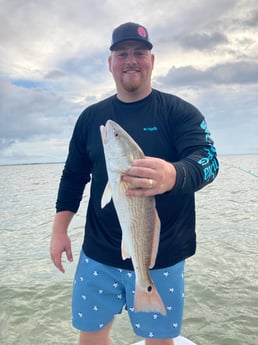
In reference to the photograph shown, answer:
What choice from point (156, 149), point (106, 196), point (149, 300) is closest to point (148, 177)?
point (106, 196)

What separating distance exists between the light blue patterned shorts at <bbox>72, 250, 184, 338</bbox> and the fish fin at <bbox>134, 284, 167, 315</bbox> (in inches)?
15.4

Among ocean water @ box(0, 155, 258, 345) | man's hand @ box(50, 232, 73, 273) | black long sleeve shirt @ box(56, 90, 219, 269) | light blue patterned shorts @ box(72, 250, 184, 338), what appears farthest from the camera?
ocean water @ box(0, 155, 258, 345)

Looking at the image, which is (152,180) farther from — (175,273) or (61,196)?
(61,196)

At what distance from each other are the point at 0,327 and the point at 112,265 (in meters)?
3.80

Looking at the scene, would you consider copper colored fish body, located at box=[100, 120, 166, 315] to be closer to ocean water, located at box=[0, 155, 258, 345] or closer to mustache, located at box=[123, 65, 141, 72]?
mustache, located at box=[123, 65, 141, 72]

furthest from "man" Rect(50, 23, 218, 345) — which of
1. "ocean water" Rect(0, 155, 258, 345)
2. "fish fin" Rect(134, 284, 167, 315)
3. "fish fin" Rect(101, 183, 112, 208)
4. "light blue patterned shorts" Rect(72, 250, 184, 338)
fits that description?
"ocean water" Rect(0, 155, 258, 345)

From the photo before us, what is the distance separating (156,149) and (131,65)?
2.57 ft

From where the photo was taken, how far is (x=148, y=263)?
8.22 ft

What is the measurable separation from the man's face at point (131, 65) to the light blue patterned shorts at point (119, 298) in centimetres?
166

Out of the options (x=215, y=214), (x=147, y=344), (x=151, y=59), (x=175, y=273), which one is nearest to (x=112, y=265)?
(x=175, y=273)

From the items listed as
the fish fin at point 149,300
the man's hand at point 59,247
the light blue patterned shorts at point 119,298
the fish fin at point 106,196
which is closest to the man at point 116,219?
the light blue patterned shorts at point 119,298

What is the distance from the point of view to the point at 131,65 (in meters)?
3.10

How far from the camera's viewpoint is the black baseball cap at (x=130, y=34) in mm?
3118

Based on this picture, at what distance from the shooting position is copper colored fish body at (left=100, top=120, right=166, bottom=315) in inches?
86.7
